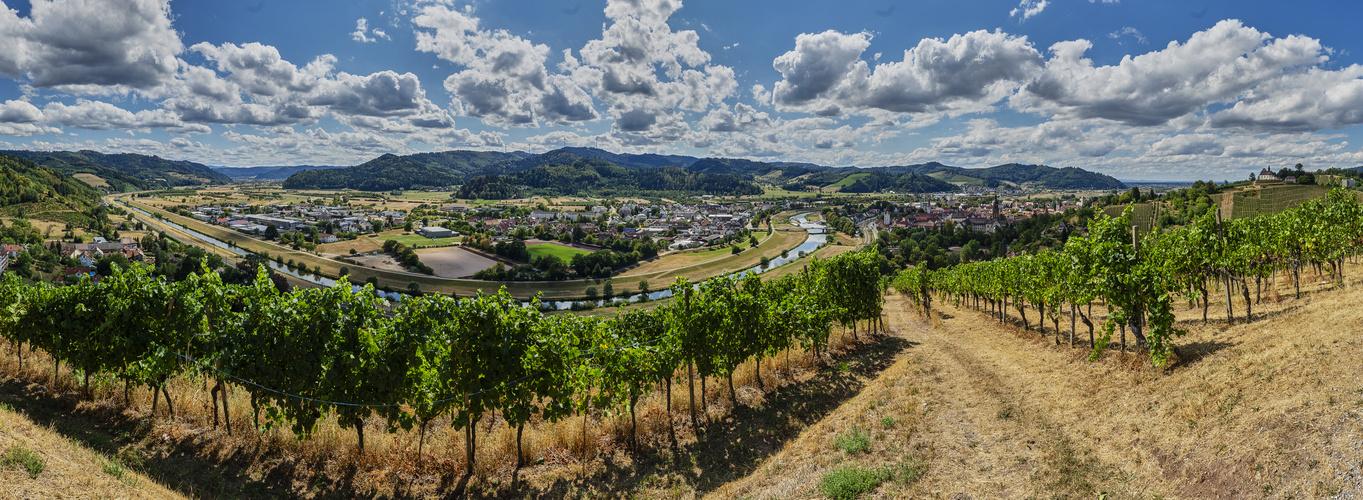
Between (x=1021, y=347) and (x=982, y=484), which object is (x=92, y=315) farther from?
(x=1021, y=347)

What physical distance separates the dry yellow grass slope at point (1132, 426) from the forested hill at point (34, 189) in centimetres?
18946

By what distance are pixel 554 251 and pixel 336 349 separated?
371 feet

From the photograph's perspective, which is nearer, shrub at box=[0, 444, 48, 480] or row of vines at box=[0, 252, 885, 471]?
shrub at box=[0, 444, 48, 480]

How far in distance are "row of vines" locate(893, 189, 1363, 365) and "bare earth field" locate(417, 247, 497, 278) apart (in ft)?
301

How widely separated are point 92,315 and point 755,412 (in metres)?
15.3

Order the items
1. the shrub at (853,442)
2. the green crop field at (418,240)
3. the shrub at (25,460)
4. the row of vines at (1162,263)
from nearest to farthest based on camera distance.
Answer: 1. the shrub at (25,460)
2. the shrub at (853,442)
3. the row of vines at (1162,263)
4. the green crop field at (418,240)

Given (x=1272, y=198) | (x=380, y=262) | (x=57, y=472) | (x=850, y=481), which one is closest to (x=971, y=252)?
(x=1272, y=198)

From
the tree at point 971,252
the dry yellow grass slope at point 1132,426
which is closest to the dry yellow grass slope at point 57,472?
the dry yellow grass slope at point 1132,426

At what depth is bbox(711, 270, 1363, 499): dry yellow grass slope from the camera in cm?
703

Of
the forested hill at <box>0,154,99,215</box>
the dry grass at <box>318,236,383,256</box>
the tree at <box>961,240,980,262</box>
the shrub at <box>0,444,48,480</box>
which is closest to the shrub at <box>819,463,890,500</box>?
the shrub at <box>0,444,48,480</box>

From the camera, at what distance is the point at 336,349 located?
954 cm

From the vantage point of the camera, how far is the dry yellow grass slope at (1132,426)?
23.1 ft

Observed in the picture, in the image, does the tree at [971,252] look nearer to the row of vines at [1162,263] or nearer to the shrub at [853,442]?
the row of vines at [1162,263]

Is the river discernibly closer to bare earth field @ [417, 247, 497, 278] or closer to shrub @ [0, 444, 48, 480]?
bare earth field @ [417, 247, 497, 278]
